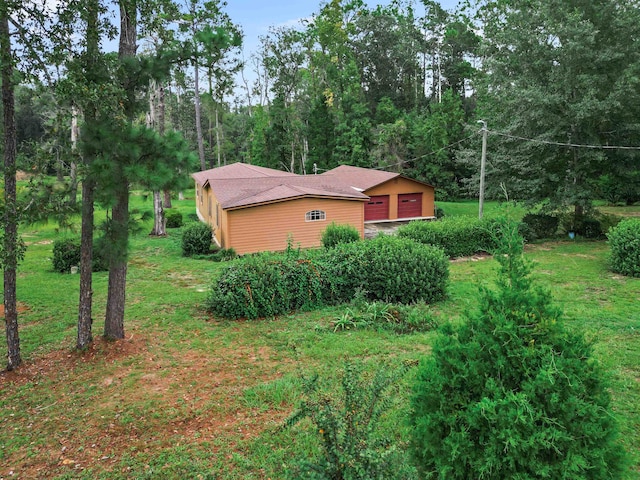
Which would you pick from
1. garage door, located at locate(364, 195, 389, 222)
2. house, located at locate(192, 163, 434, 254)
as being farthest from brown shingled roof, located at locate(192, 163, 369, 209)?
garage door, located at locate(364, 195, 389, 222)

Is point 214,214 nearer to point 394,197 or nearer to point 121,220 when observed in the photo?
point 394,197

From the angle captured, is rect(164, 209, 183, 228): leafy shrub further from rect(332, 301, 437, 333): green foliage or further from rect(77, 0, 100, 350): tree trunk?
rect(77, 0, 100, 350): tree trunk

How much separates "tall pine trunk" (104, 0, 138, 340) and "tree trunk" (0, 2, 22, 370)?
1.34 metres

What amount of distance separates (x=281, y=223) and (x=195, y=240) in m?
3.62

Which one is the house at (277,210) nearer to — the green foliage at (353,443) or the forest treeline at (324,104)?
the forest treeline at (324,104)

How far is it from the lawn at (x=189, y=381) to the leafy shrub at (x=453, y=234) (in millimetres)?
5472

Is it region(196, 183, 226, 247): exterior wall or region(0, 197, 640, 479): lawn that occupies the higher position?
region(196, 183, 226, 247): exterior wall

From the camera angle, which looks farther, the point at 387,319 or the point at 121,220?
the point at 387,319

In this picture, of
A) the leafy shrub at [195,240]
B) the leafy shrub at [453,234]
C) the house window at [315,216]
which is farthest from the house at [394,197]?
the leafy shrub at [195,240]

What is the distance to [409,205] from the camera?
29094mm

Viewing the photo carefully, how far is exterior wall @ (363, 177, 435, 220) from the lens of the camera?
28.1 m

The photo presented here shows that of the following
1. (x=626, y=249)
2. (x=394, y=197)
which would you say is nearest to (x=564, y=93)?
(x=626, y=249)

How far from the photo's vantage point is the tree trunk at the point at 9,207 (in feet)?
21.5

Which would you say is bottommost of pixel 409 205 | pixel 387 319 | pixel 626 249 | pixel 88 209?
pixel 387 319
